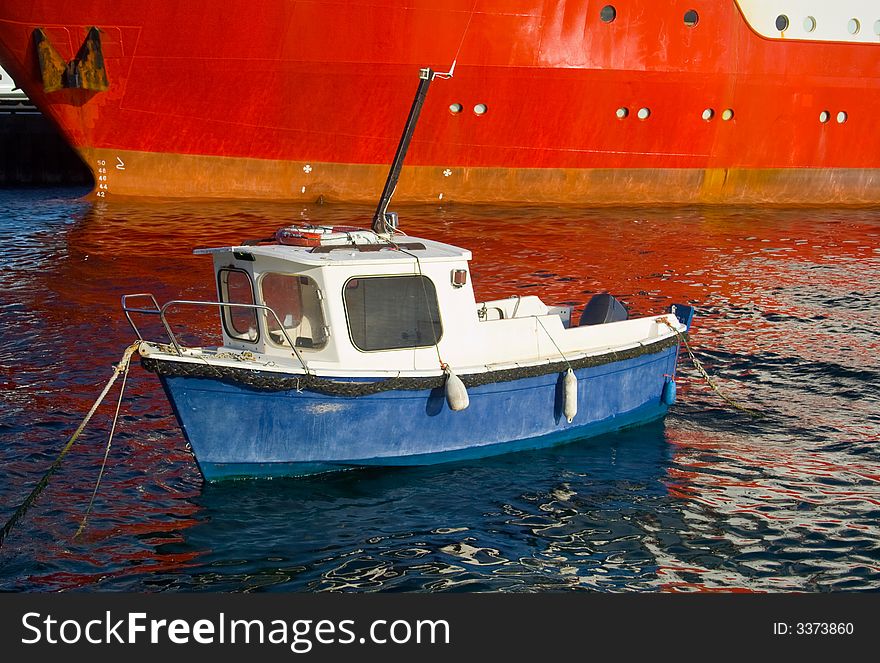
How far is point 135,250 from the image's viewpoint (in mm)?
21422

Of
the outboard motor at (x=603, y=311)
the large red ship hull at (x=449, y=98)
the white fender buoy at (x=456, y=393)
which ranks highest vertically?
the large red ship hull at (x=449, y=98)

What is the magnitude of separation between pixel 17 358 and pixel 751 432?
9.40 meters

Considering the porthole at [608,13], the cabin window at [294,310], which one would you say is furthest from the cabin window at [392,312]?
the porthole at [608,13]

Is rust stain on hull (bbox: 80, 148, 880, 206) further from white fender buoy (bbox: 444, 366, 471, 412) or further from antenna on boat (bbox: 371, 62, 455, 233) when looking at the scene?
white fender buoy (bbox: 444, 366, 471, 412)

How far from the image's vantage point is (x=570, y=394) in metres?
11.7

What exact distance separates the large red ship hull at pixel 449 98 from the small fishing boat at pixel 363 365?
43.1 feet

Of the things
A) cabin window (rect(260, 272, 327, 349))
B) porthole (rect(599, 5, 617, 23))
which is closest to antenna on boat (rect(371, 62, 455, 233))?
cabin window (rect(260, 272, 327, 349))

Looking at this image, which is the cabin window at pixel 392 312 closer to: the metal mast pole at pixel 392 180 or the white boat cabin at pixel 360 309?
the white boat cabin at pixel 360 309

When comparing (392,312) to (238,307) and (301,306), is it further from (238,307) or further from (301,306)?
(238,307)

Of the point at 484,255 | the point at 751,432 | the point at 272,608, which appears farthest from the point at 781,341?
the point at 272,608

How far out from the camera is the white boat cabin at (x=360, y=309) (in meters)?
10.7

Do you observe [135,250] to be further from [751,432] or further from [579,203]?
[751,432]

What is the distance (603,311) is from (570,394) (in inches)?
80.7

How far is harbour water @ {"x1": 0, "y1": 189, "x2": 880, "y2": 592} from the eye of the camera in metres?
9.26
